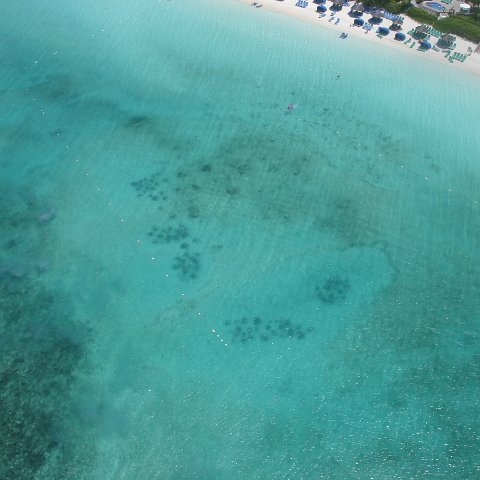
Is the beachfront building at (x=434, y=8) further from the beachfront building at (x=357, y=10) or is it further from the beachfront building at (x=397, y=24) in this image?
the beachfront building at (x=357, y=10)

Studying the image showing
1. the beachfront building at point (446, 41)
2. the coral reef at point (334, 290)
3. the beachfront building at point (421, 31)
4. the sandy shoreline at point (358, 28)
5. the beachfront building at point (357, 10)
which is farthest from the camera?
the beachfront building at point (357, 10)

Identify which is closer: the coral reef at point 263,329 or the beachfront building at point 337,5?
the coral reef at point 263,329


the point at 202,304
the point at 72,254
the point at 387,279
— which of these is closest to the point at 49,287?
the point at 72,254

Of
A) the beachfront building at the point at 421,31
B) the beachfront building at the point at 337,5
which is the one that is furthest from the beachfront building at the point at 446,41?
the beachfront building at the point at 337,5

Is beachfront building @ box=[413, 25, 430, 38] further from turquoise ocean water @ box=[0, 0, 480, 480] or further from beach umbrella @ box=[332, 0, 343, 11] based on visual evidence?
beach umbrella @ box=[332, 0, 343, 11]

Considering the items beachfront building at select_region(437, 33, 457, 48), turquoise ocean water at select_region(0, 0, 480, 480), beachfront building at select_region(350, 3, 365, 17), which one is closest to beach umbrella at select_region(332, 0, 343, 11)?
beachfront building at select_region(350, 3, 365, 17)

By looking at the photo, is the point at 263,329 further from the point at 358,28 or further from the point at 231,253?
the point at 358,28
